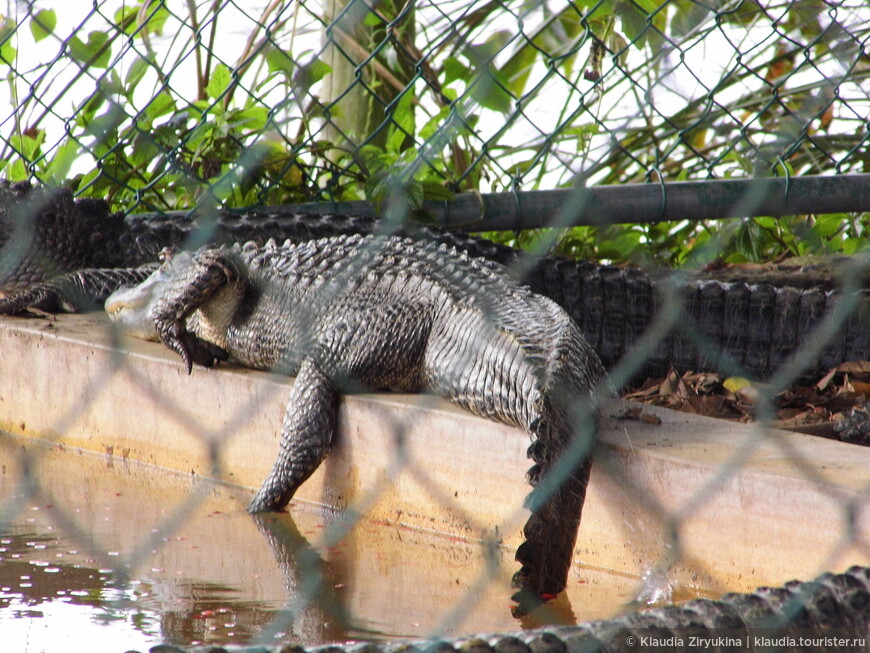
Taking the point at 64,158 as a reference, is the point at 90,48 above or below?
above

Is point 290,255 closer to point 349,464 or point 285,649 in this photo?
point 349,464

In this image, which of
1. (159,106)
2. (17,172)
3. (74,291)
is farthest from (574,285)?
(17,172)

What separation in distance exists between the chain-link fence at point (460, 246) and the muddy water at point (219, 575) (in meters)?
0.01

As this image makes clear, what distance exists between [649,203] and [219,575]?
149cm

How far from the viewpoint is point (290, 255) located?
→ 284cm

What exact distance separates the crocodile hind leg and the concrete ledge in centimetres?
5

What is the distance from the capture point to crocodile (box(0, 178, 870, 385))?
10.2 feet

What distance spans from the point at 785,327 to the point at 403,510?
1431 millimetres

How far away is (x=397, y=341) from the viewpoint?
2492 millimetres

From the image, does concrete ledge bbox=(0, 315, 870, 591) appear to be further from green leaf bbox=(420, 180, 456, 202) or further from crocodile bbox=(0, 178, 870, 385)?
green leaf bbox=(420, 180, 456, 202)

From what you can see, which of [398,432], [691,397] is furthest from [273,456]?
[691,397]

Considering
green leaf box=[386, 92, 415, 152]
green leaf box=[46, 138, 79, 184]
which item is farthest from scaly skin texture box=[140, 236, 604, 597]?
green leaf box=[386, 92, 415, 152]

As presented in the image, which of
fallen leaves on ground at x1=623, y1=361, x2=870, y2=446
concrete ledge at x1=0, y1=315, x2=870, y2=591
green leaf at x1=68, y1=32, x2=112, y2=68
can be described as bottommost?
concrete ledge at x1=0, y1=315, x2=870, y2=591

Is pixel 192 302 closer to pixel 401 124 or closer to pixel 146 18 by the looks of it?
pixel 146 18
